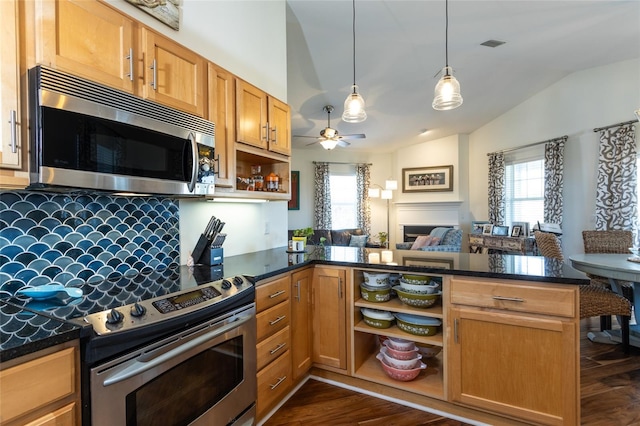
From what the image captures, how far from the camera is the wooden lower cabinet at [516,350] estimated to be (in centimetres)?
159

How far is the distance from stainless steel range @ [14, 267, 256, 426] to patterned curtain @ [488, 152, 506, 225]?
577 centimetres

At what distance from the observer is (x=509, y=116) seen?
5949mm

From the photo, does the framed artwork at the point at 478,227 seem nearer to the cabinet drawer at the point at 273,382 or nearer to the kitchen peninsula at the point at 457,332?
the kitchen peninsula at the point at 457,332

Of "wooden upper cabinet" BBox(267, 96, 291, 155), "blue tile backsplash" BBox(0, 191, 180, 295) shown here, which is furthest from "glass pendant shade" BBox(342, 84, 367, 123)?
"blue tile backsplash" BBox(0, 191, 180, 295)

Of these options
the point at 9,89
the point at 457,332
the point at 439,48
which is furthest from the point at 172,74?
the point at 439,48

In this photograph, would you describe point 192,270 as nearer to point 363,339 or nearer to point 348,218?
point 363,339

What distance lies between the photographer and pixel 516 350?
1684 millimetres

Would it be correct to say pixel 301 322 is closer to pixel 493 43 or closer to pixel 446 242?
pixel 446 242

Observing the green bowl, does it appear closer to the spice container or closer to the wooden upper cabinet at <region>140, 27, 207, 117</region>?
the spice container

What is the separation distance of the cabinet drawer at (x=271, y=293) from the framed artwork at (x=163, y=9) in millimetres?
1682

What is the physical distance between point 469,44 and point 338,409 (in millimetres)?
3943

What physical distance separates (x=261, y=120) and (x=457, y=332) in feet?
6.32

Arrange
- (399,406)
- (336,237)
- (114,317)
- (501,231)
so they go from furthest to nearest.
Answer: (336,237) → (501,231) → (399,406) → (114,317)

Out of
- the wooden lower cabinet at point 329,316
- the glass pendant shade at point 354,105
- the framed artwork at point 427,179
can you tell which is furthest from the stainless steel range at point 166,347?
the framed artwork at point 427,179
